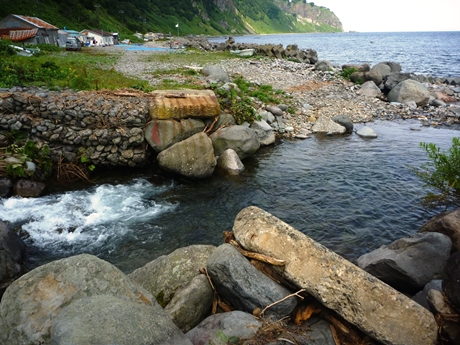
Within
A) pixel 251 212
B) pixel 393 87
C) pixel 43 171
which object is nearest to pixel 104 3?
pixel 393 87

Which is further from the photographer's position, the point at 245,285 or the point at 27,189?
the point at 27,189

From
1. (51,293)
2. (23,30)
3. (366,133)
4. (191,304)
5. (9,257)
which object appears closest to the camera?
(51,293)

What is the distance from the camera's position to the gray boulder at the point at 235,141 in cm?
1447

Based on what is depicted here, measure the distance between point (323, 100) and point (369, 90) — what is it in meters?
6.72

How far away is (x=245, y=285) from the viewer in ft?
17.3

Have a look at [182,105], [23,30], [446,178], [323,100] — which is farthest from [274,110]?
[23,30]

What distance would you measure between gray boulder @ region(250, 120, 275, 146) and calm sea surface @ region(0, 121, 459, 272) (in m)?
1.90

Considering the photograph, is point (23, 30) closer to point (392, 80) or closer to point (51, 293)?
point (392, 80)

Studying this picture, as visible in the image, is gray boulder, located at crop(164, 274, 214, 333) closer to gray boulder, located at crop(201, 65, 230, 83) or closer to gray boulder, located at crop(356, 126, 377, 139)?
gray boulder, located at crop(356, 126, 377, 139)

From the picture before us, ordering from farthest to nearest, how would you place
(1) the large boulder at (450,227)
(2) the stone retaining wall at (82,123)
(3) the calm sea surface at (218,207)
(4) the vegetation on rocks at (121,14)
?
(4) the vegetation on rocks at (121,14)
(2) the stone retaining wall at (82,123)
(3) the calm sea surface at (218,207)
(1) the large boulder at (450,227)

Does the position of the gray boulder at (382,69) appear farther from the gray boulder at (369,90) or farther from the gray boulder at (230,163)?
the gray boulder at (230,163)

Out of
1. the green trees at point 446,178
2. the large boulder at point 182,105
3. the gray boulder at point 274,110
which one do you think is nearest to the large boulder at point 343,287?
the green trees at point 446,178

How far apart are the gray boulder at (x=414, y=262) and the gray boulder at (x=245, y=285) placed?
2.49 meters

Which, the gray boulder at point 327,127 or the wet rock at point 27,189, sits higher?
the gray boulder at point 327,127
